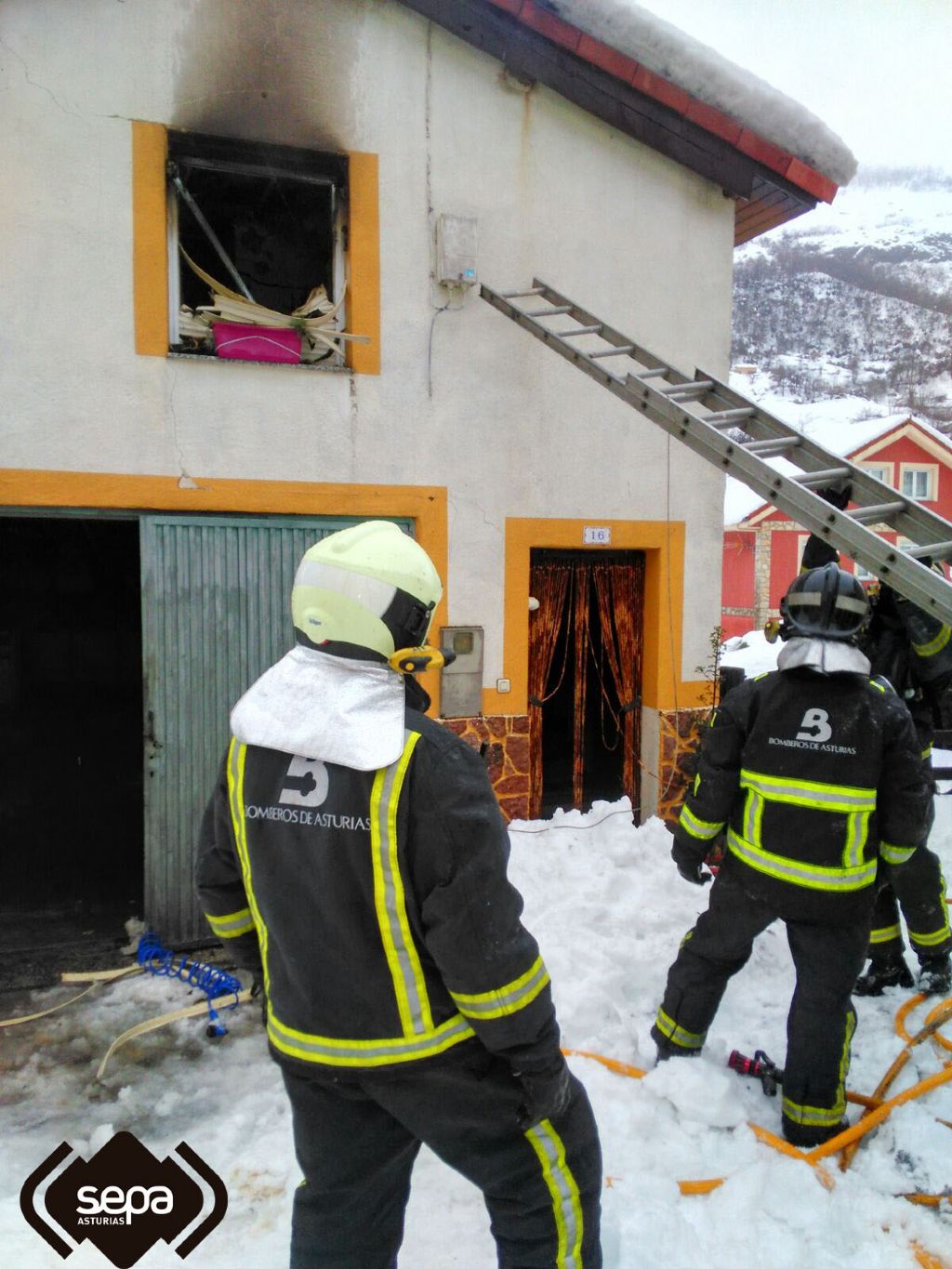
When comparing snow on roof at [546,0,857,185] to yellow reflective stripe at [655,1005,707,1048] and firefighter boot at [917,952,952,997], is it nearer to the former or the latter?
firefighter boot at [917,952,952,997]

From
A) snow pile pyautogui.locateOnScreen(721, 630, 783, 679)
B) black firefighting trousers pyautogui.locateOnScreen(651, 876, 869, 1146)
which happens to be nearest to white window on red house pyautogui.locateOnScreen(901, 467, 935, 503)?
snow pile pyautogui.locateOnScreen(721, 630, 783, 679)

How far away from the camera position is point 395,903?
1.91 m

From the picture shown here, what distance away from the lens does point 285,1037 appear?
208 cm

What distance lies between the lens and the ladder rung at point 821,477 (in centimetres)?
391

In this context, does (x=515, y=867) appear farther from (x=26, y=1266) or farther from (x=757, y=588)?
(x=757, y=588)

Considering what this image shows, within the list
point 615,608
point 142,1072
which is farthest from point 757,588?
point 142,1072

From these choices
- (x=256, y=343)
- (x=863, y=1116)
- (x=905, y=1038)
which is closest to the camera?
(x=863, y=1116)

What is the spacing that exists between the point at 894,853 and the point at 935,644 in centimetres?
120

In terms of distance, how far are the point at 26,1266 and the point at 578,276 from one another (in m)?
5.96

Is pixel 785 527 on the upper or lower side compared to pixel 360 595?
upper

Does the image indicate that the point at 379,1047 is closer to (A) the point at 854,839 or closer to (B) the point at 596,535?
(A) the point at 854,839

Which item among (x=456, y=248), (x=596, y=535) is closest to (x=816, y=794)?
(x=596, y=535)

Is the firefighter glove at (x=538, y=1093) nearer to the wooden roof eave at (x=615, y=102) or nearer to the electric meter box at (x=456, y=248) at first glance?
the electric meter box at (x=456, y=248)

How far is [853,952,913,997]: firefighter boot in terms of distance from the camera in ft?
13.3
